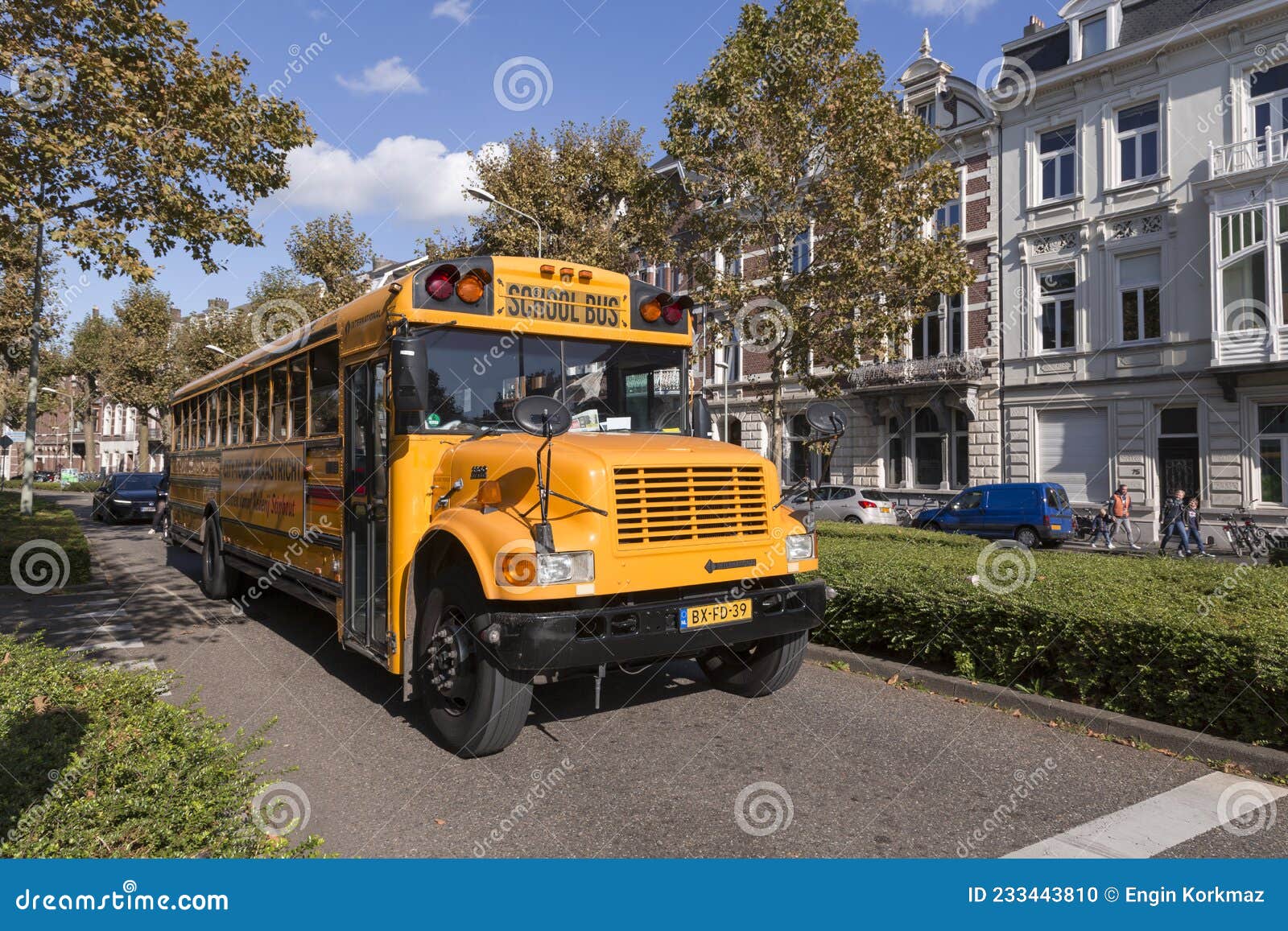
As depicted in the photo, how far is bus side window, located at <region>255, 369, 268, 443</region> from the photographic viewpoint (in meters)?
8.75

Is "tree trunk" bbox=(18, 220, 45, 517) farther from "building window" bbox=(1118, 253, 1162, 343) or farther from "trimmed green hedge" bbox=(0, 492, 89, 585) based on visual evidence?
"building window" bbox=(1118, 253, 1162, 343)

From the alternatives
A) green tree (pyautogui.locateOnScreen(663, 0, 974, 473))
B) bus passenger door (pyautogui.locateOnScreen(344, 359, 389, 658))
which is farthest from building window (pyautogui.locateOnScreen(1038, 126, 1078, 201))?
bus passenger door (pyautogui.locateOnScreen(344, 359, 389, 658))

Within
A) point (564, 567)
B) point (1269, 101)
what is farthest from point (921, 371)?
point (564, 567)

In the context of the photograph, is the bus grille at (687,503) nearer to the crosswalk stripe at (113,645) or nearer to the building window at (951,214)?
the crosswalk stripe at (113,645)

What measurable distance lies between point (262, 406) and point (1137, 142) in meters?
25.0

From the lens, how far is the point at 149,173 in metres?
10.6

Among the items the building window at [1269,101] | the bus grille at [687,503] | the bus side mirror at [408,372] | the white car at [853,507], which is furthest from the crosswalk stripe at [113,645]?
the building window at [1269,101]

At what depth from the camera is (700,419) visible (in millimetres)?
6617

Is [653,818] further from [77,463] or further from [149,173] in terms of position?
[77,463]

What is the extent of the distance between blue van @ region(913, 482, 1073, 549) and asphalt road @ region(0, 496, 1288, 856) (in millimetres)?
17898

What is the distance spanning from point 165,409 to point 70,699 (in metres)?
51.6

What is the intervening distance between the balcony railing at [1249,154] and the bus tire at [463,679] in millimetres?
24030

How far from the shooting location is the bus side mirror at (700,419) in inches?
257

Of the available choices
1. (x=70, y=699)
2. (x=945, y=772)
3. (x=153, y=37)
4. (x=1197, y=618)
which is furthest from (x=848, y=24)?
(x=70, y=699)
